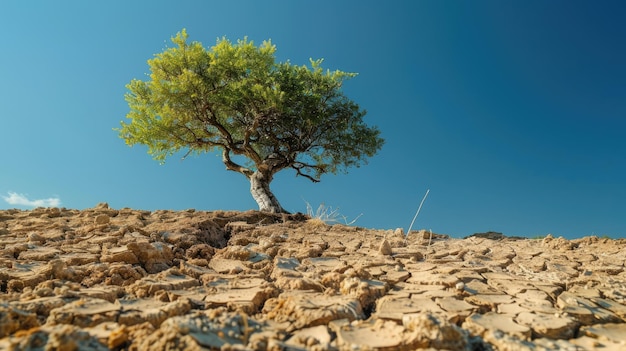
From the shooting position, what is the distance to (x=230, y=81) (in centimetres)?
1163

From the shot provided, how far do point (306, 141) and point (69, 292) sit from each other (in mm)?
9794

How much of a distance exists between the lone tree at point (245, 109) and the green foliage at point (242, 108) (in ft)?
0.09

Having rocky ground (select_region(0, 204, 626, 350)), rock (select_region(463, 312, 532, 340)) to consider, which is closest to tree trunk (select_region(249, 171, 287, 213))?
rocky ground (select_region(0, 204, 626, 350))

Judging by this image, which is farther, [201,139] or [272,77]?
[201,139]

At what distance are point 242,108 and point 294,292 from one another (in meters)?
9.24

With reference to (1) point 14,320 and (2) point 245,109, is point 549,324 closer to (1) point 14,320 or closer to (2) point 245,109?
(1) point 14,320

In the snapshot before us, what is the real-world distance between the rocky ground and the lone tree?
5.31m

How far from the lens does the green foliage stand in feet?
36.6

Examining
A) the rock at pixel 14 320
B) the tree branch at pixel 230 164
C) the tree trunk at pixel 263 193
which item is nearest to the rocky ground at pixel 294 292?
the rock at pixel 14 320

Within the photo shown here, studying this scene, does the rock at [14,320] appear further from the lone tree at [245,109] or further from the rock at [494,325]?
the lone tree at [245,109]

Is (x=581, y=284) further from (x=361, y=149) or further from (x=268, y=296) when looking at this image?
(x=361, y=149)

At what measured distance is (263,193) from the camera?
1123cm

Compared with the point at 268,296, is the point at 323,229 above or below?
above

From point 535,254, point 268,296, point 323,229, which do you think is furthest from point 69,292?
point 535,254
